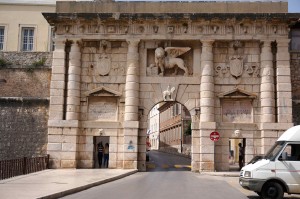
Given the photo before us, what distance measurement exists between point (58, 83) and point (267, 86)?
12.5m

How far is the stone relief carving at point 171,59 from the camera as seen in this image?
79.9 feet

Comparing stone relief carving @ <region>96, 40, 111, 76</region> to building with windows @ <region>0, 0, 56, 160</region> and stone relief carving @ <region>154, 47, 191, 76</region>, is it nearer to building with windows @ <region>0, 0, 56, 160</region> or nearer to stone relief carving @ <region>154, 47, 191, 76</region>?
stone relief carving @ <region>154, 47, 191, 76</region>

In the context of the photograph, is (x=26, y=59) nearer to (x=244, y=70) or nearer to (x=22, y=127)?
Answer: (x=22, y=127)

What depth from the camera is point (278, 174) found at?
12891 millimetres

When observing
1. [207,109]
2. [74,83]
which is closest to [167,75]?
[207,109]

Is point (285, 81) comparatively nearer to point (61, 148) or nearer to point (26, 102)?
point (61, 148)

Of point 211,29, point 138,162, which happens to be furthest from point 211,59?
point 138,162

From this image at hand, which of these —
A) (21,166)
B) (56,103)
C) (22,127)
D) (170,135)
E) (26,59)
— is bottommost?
(21,166)

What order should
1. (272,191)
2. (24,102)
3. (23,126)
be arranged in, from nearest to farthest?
(272,191)
(23,126)
(24,102)

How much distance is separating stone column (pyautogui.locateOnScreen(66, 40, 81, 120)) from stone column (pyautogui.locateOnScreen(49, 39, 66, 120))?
446 millimetres

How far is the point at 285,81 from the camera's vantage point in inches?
938

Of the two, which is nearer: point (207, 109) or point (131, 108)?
point (207, 109)

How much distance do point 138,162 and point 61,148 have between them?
4611 millimetres

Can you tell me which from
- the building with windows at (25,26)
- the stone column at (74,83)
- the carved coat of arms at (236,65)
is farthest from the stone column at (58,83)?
the building with windows at (25,26)
